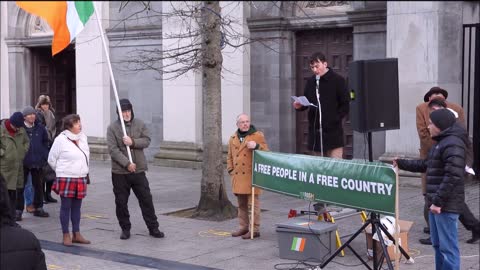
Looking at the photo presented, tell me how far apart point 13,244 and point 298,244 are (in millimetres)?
4439

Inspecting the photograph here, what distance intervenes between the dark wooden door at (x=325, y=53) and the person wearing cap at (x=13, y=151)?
22.8 ft

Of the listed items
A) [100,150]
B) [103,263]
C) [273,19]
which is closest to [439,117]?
[103,263]

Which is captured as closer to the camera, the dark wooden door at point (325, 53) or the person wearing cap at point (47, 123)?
the person wearing cap at point (47, 123)

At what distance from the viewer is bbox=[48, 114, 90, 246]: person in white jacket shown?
9109mm

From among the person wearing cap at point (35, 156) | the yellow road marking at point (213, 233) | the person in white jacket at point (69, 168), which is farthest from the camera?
the person wearing cap at point (35, 156)

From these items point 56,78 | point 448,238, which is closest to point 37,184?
point 448,238

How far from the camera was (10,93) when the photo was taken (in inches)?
858

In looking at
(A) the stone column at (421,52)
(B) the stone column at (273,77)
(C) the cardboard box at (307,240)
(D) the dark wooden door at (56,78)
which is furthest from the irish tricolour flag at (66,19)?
(D) the dark wooden door at (56,78)

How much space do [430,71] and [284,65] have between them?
3956 mm

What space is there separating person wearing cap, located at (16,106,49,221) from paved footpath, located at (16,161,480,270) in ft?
0.78

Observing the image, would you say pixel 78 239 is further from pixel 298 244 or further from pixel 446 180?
pixel 446 180

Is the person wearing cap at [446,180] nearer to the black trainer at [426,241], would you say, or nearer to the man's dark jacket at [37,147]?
the black trainer at [426,241]

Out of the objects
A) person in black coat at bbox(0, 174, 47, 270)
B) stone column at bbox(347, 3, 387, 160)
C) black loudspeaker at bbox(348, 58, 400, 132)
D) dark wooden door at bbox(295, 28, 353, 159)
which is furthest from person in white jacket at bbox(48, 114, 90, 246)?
dark wooden door at bbox(295, 28, 353, 159)

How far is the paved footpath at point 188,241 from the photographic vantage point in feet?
26.9
